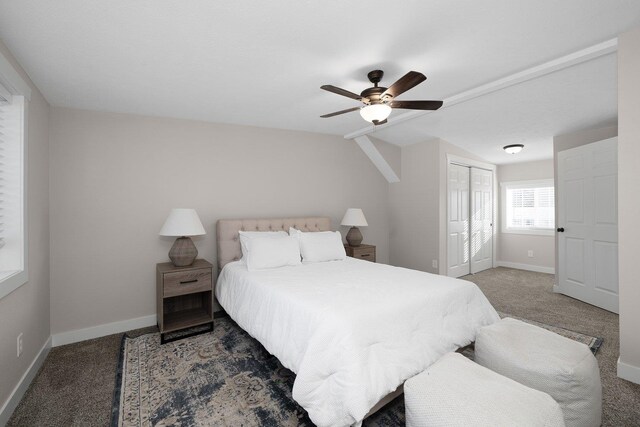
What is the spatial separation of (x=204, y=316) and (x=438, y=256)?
332cm

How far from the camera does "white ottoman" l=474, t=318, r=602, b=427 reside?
151 cm

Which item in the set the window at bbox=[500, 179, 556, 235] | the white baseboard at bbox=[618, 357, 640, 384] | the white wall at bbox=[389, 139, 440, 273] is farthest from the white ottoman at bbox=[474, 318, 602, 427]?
the window at bbox=[500, 179, 556, 235]

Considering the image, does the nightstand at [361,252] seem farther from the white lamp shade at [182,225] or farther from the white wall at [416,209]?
the white lamp shade at [182,225]

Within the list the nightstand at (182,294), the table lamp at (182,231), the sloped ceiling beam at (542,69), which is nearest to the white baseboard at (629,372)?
the sloped ceiling beam at (542,69)

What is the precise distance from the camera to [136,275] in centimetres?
303

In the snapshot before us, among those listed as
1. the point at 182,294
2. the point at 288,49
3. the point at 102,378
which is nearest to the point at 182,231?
the point at 182,294

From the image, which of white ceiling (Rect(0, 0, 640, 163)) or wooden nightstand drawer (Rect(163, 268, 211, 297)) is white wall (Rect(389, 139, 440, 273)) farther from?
wooden nightstand drawer (Rect(163, 268, 211, 297))

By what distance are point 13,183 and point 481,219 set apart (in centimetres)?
620

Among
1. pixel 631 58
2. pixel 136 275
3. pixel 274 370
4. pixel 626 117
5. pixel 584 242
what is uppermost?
pixel 631 58

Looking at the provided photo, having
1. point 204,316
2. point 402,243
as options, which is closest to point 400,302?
point 204,316

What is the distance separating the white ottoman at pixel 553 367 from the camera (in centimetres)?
151

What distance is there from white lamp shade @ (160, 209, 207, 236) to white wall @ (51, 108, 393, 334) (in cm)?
40

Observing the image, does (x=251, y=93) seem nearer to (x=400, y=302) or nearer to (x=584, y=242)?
(x=400, y=302)

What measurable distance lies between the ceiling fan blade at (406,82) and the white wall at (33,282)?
98.3 inches
